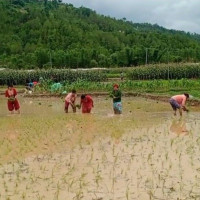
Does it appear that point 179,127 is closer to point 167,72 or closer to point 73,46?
point 167,72

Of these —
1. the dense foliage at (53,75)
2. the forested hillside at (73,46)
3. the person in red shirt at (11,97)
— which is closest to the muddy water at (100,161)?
the person in red shirt at (11,97)

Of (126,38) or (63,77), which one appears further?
(126,38)

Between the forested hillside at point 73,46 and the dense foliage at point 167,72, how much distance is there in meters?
21.7

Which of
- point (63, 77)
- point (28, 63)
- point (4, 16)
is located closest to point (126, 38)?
point (4, 16)

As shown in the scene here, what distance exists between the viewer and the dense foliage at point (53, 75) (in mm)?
43531

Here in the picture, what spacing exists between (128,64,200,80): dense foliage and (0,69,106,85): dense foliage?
4.04m

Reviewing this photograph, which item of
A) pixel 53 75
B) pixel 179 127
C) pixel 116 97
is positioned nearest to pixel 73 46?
pixel 53 75

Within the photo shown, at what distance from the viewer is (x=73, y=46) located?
8431cm

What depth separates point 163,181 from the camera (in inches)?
272

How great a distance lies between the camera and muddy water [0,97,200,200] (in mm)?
6531

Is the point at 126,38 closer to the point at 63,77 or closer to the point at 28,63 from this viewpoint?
the point at 28,63

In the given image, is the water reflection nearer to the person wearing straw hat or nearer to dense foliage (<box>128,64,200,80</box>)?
the person wearing straw hat

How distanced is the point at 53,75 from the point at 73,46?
41.4m

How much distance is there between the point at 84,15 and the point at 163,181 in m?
132
